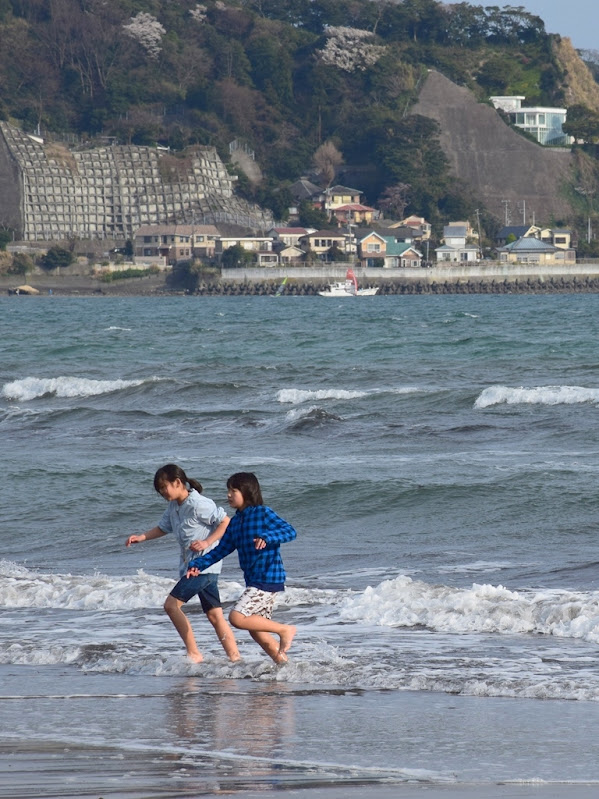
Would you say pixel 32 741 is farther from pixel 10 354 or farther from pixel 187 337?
pixel 187 337

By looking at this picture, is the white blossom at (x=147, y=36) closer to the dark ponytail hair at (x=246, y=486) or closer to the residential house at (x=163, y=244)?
the residential house at (x=163, y=244)

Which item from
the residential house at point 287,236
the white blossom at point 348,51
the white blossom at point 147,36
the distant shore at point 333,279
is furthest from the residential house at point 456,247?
the white blossom at point 147,36

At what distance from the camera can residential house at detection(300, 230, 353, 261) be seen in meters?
106

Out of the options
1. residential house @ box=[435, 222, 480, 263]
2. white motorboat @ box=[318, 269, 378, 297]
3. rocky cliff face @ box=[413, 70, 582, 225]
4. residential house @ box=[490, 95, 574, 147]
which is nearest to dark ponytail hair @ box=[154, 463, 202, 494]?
white motorboat @ box=[318, 269, 378, 297]

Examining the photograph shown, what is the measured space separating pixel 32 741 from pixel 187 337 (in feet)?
117

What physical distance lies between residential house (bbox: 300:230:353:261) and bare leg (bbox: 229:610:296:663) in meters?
101

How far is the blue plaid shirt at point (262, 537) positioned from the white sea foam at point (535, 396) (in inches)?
497

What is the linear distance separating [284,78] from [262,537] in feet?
444

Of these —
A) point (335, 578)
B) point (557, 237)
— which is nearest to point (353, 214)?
point (557, 237)

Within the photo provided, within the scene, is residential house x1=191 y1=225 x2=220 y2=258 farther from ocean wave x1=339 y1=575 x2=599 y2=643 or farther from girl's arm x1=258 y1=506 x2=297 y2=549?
girl's arm x1=258 y1=506 x2=297 y2=549

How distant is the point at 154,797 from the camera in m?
4.10

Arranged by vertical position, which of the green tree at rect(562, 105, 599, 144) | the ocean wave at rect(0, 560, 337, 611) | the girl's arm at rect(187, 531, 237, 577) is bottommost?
the ocean wave at rect(0, 560, 337, 611)

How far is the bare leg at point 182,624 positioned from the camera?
6215 mm

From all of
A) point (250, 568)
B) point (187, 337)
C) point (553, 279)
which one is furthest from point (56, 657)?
point (553, 279)
